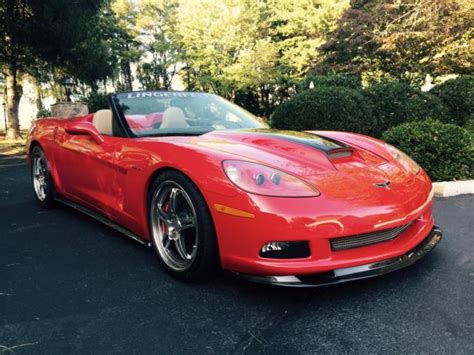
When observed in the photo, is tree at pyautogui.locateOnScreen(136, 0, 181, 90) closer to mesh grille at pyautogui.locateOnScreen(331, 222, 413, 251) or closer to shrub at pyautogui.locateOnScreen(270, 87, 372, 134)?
shrub at pyautogui.locateOnScreen(270, 87, 372, 134)

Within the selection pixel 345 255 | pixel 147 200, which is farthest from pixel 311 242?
pixel 147 200

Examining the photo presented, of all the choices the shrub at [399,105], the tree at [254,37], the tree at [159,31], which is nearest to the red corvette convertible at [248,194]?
the shrub at [399,105]

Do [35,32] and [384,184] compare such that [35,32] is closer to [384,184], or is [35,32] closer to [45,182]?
[45,182]

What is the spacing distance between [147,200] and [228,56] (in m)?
26.3

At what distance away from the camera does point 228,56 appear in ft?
91.0

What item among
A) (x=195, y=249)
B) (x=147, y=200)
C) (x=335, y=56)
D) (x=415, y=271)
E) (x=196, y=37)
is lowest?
(x=415, y=271)

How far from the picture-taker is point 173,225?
105 inches

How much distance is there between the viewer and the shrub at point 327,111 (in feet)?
24.8

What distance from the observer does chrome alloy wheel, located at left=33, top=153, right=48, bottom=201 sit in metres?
4.34

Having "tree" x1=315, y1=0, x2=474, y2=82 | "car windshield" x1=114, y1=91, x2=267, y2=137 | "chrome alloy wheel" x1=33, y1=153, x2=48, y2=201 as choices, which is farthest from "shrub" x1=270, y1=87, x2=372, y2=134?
"tree" x1=315, y1=0, x2=474, y2=82

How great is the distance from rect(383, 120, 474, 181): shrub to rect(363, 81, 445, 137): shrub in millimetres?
3117

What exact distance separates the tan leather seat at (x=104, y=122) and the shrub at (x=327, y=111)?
4.81 m

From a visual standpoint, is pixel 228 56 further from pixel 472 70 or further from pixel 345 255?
pixel 345 255

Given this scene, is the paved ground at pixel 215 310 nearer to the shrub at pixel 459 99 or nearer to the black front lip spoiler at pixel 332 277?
the black front lip spoiler at pixel 332 277
